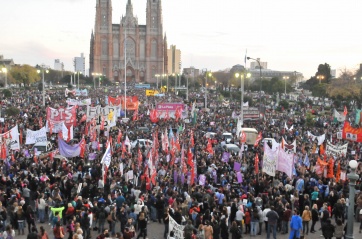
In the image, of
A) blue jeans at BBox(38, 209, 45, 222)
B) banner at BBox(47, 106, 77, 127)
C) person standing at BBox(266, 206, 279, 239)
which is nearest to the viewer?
person standing at BBox(266, 206, 279, 239)

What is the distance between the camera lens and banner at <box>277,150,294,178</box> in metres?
15.5

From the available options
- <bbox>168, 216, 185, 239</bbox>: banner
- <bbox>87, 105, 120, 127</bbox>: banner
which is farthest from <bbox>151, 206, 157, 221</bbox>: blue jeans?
<bbox>87, 105, 120, 127</bbox>: banner

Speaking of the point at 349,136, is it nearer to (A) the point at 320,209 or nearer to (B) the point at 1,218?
(A) the point at 320,209

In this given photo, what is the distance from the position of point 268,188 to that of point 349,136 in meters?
8.75

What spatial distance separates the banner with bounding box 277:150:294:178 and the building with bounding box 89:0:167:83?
357ft

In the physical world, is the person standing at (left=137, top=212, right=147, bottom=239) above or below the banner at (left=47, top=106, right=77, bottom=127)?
below

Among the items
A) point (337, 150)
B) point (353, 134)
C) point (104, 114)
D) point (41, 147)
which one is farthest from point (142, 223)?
point (104, 114)

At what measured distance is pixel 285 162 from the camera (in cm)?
1577

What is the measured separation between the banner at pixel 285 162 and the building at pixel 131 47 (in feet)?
357

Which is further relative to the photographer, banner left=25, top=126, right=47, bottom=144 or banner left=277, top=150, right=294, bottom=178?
banner left=25, top=126, right=47, bottom=144

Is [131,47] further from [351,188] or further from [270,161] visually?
[351,188]

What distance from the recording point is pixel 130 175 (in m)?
16.4

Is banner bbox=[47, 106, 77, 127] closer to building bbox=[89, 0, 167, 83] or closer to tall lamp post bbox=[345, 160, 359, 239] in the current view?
tall lamp post bbox=[345, 160, 359, 239]

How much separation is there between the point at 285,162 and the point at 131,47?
113 metres
